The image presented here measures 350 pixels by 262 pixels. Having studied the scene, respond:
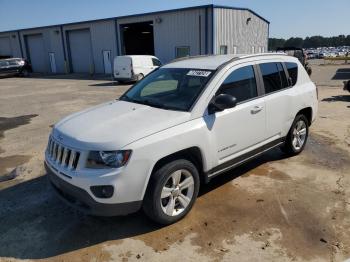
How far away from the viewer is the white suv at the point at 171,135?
333cm

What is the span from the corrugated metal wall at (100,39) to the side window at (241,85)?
26.1 meters

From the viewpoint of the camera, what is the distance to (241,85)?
14.9ft

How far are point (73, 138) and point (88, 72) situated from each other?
30.5 meters

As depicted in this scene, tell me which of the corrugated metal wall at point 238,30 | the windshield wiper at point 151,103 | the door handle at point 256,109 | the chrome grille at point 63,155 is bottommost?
the chrome grille at point 63,155

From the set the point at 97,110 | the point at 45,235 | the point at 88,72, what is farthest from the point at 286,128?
the point at 88,72

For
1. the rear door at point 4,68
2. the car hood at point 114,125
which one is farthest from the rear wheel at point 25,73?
the car hood at point 114,125

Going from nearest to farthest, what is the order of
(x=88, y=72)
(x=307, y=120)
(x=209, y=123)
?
1. (x=209, y=123)
2. (x=307, y=120)
3. (x=88, y=72)

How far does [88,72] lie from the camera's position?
3262 centimetres

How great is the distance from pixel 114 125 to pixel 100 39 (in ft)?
93.9

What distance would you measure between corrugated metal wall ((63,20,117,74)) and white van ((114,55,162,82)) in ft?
29.7

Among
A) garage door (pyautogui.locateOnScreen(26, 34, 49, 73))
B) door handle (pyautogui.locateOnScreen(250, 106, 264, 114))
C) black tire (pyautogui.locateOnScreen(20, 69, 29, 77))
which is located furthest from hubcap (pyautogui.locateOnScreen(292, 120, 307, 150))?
garage door (pyautogui.locateOnScreen(26, 34, 49, 73))

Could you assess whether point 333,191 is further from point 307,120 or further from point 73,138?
point 73,138

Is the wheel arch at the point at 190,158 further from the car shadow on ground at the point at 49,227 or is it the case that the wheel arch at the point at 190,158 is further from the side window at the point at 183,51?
the side window at the point at 183,51

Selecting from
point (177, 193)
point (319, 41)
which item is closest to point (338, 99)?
point (177, 193)
